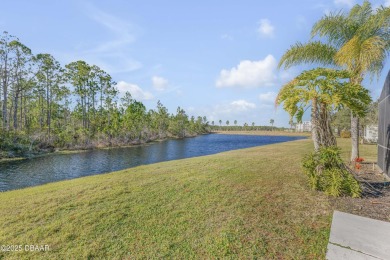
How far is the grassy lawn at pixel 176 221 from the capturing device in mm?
3879

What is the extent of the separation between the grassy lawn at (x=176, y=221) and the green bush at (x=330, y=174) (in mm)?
371

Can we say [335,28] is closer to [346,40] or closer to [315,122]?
[346,40]

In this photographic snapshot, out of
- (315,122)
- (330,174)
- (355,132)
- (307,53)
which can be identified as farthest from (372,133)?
(330,174)

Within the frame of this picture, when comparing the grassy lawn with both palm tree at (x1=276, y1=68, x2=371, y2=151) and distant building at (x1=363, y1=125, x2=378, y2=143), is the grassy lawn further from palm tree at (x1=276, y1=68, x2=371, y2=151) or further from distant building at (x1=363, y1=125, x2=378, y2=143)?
distant building at (x1=363, y1=125, x2=378, y2=143)

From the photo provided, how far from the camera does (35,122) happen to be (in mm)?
35969

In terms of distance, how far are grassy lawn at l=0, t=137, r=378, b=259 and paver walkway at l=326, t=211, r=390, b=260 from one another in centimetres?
18

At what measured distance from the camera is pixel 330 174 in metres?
6.05

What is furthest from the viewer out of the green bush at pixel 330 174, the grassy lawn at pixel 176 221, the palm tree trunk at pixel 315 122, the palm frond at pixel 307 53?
the palm frond at pixel 307 53

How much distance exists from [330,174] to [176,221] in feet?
14.5

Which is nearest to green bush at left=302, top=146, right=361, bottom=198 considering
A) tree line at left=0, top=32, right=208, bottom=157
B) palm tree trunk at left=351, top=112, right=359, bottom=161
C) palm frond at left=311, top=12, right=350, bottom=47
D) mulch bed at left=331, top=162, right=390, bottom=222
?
mulch bed at left=331, top=162, right=390, bottom=222

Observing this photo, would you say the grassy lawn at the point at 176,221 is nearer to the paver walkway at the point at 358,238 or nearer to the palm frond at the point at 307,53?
the paver walkway at the point at 358,238

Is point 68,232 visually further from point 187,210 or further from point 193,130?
point 193,130

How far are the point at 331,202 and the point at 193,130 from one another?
269 feet

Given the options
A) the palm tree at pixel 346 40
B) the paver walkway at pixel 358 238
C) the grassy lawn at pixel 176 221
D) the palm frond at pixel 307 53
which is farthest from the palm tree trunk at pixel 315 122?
the palm frond at pixel 307 53
